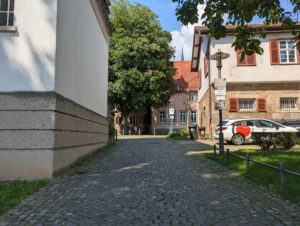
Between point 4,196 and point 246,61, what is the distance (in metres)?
17.1

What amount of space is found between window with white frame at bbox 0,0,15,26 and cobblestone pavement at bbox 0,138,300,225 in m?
3.89

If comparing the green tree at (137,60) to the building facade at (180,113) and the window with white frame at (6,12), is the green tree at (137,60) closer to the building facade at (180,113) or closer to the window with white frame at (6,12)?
the building facade at (180,113)

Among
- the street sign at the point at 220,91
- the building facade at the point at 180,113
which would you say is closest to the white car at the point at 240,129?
the street sign at the point at 220,91

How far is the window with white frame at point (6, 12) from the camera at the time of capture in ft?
19.1

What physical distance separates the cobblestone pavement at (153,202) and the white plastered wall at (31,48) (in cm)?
234

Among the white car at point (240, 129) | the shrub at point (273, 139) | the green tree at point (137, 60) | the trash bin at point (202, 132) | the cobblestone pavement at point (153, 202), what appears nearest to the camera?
the cobblestone pavement at point (153, 202)

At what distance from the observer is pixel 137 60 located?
29.1 m

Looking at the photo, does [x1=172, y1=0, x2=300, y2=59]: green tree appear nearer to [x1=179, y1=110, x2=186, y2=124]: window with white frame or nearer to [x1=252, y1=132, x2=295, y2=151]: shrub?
[x1=252, y1=132, x2=295, y2=151]: shrub

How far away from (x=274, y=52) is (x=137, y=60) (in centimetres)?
1576

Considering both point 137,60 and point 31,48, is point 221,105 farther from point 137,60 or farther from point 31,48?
point 137,60

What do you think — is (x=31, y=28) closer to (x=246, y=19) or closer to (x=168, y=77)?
(x=246, y=19)

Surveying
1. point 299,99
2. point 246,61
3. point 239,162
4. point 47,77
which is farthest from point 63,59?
point 299,99

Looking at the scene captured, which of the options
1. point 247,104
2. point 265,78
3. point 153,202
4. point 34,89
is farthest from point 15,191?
point 265,78

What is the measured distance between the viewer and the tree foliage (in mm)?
28422
